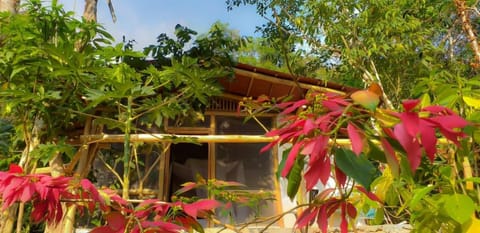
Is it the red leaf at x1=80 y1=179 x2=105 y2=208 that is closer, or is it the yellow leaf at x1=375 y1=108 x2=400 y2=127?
the yellow leaf at x1=375 y1=108 x2=400 y2=127

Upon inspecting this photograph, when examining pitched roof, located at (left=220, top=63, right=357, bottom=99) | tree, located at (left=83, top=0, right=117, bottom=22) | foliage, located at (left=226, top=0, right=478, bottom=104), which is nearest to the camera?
tree, located at (left=83, top=0, right=117, bottom=22)

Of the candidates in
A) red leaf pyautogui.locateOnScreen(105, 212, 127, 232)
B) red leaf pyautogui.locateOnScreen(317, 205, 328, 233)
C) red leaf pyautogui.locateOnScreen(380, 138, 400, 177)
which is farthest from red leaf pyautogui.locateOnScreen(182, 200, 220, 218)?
red leaf pyautogui.locateOnScreen(380, 138, 400, 177)

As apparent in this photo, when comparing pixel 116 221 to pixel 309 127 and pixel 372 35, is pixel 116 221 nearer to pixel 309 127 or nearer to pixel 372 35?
pixel 309 127

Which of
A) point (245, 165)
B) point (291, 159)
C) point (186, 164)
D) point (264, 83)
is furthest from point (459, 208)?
point (186, 164)

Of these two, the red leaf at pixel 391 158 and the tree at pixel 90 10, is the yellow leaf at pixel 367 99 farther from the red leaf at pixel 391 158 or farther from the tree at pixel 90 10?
the tree at pixel 90 10

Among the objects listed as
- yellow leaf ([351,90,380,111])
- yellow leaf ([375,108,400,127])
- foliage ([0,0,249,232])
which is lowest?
yellow leaf ([375,108,400,127])

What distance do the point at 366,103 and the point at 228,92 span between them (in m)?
5.28

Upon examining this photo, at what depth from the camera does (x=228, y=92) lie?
19.2 ft

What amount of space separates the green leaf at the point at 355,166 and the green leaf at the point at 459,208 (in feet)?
0.83

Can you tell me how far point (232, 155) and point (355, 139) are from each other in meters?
5.14

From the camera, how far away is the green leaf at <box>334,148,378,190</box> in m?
0.59

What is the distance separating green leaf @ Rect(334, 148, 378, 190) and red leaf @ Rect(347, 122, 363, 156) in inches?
1.4

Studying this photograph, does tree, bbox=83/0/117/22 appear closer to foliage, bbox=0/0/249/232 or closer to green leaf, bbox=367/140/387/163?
foliage, bbox=0/0/249/232

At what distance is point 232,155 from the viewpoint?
224 inches
